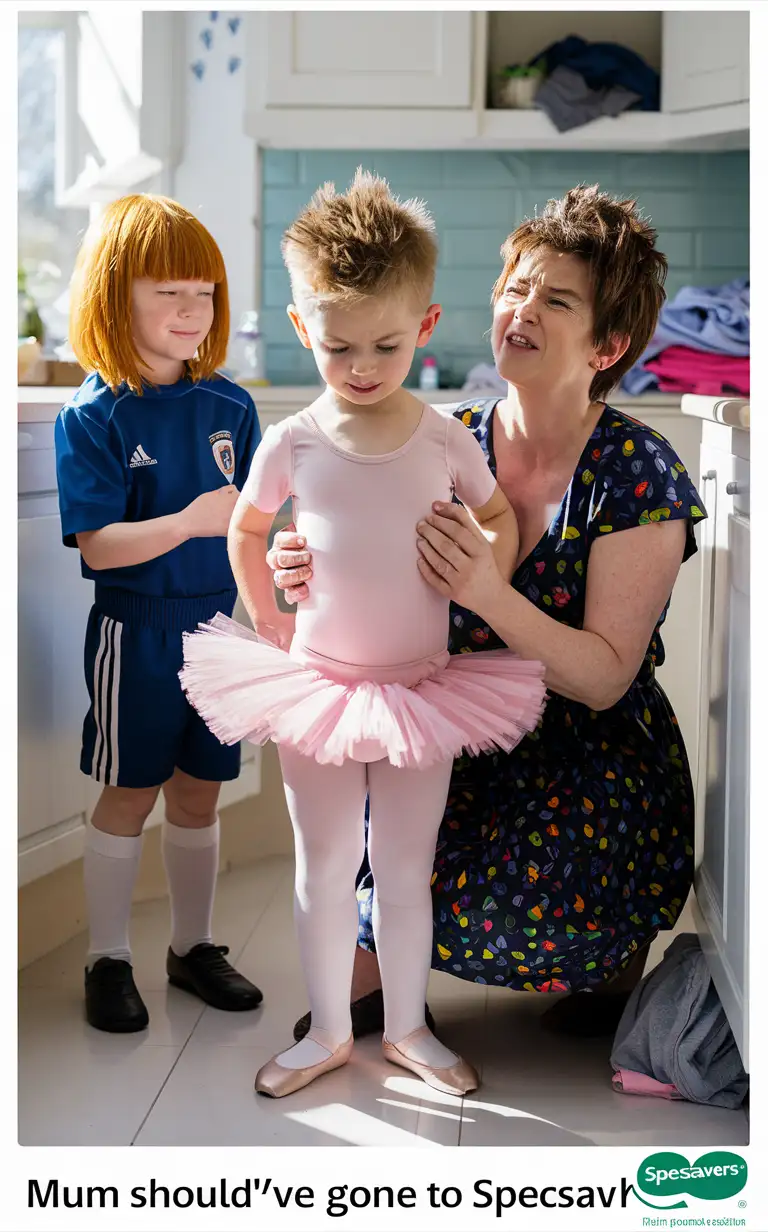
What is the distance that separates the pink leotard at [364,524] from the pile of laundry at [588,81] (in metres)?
1.62

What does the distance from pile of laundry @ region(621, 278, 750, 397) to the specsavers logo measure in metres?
1.82

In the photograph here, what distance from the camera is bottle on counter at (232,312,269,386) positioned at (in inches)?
119

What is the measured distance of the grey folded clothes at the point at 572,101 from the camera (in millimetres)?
2805

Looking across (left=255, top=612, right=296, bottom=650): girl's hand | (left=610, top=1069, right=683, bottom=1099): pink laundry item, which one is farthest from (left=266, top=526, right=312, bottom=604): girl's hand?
(left=610, top=1069, right=683, bottom=1099): pink laundry item

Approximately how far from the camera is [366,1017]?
1735mm

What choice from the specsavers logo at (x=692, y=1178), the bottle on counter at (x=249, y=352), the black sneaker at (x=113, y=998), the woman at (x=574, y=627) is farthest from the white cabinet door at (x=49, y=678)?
the bottle on counter at (x=249, y=352)

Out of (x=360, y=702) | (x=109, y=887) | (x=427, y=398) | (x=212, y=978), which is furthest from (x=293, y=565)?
(x=427, y=398)

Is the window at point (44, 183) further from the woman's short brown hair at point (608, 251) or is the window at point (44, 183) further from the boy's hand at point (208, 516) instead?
the woman's short brown hair at point (608, 251)

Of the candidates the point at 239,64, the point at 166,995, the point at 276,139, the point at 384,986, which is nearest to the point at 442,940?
the point at 384,986

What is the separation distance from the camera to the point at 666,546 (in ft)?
5.08

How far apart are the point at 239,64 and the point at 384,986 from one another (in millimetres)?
2217

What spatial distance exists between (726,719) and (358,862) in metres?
0.46

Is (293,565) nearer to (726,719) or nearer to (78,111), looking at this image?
(726,719)
